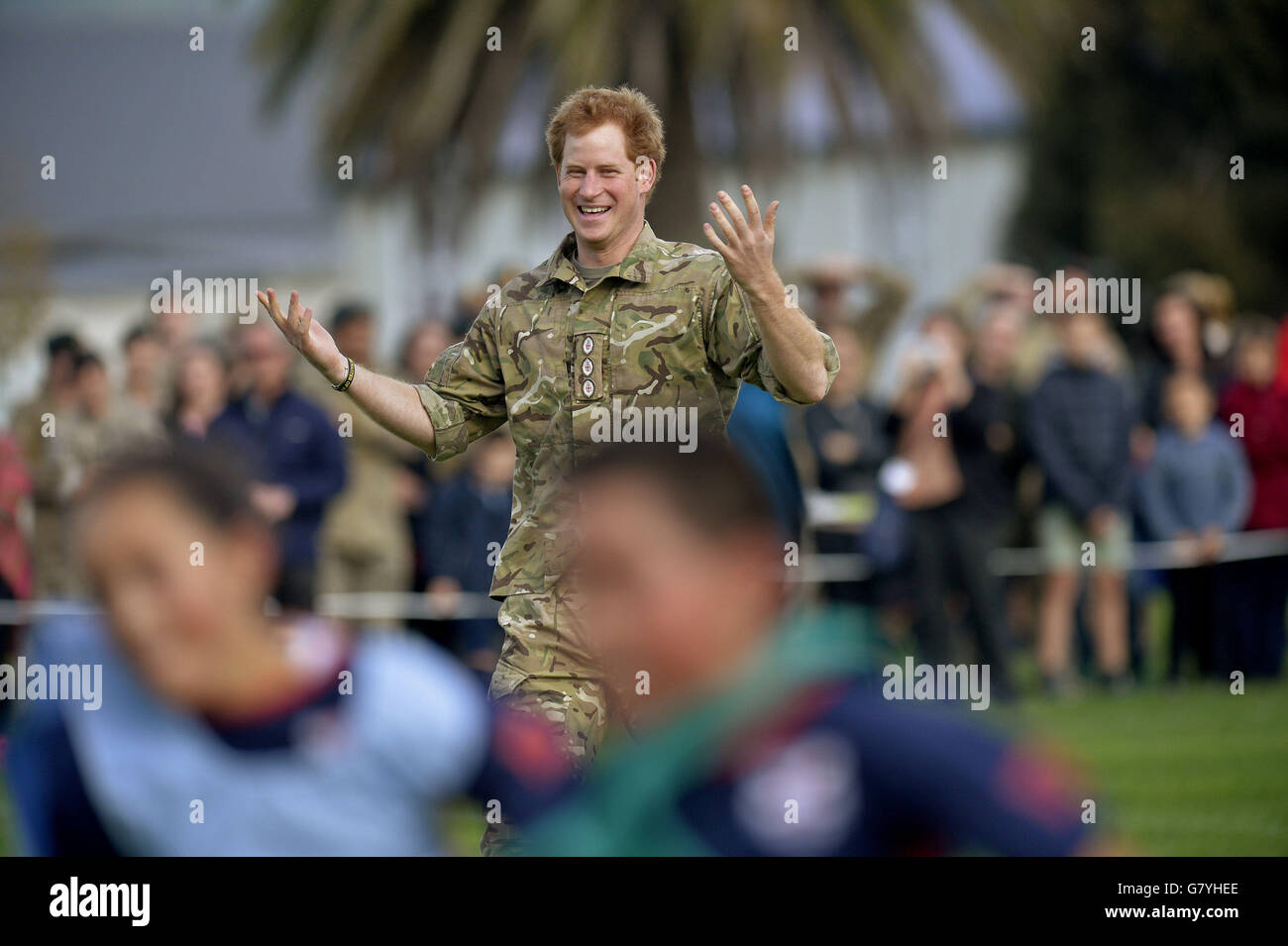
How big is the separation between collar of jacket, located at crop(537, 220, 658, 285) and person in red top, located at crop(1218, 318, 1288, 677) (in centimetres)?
713

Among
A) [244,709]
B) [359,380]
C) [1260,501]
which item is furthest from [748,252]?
[1260,501]

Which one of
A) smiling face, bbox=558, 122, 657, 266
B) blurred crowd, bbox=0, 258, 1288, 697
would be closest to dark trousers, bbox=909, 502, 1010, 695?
blurred crowd, bbox=0, 258, 1288, 697

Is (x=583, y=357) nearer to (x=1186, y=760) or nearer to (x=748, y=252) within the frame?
(x=748, y=252)

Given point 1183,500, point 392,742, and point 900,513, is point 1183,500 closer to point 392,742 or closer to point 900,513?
point 900,513

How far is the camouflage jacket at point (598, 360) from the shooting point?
4473 mm

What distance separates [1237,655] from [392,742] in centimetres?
909

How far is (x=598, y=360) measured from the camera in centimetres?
450

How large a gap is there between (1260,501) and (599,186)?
7.77 metres

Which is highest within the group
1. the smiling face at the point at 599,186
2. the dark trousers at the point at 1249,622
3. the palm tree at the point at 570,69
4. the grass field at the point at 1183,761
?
the palm tree at the point at 570,69

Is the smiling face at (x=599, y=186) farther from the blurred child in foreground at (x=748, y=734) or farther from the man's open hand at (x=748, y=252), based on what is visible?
the blurred child in foreground at (x=748, y=734)

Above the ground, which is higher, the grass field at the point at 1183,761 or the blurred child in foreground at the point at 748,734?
the blurred child in foreground at the point at 748,734

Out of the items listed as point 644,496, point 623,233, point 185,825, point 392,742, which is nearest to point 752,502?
point 644,496

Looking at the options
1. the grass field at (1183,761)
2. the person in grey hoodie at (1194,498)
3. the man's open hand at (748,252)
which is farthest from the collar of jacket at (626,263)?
the person in grey hoodie at (1194,498)

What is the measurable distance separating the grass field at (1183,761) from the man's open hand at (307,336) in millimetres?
1527
